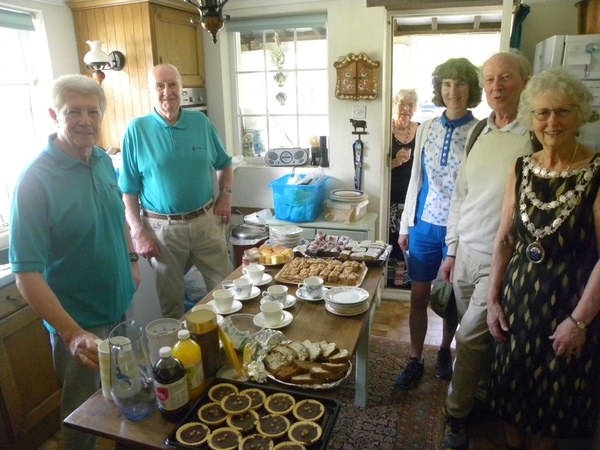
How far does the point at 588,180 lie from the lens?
138 cm

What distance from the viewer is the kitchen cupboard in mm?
2709

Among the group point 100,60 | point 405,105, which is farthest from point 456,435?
point 100,60

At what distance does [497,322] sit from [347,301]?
0.56m

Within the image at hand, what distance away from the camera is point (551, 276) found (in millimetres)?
1453

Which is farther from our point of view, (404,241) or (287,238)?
(404,241)

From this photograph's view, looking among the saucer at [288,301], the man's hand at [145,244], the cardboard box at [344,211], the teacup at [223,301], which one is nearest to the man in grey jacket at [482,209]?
the saucer at [288,301]

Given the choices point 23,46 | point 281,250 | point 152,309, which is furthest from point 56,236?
point 23,46

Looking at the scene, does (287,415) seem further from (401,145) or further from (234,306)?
(401,145)

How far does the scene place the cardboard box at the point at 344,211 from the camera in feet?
9.78

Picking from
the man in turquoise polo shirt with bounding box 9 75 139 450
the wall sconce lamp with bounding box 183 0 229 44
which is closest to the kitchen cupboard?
the wall sconce lamp with bounding box 183 0 229 44

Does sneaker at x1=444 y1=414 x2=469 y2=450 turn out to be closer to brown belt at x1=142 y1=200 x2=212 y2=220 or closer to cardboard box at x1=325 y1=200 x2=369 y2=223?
cardboard box at x1=325 y1=200 x2=369 y2=223

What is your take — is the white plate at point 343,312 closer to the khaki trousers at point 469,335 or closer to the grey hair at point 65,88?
the khaki trousers at point 469,335

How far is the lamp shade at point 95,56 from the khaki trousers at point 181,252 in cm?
104

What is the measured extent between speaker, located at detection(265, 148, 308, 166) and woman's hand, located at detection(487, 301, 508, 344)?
1.95 m
